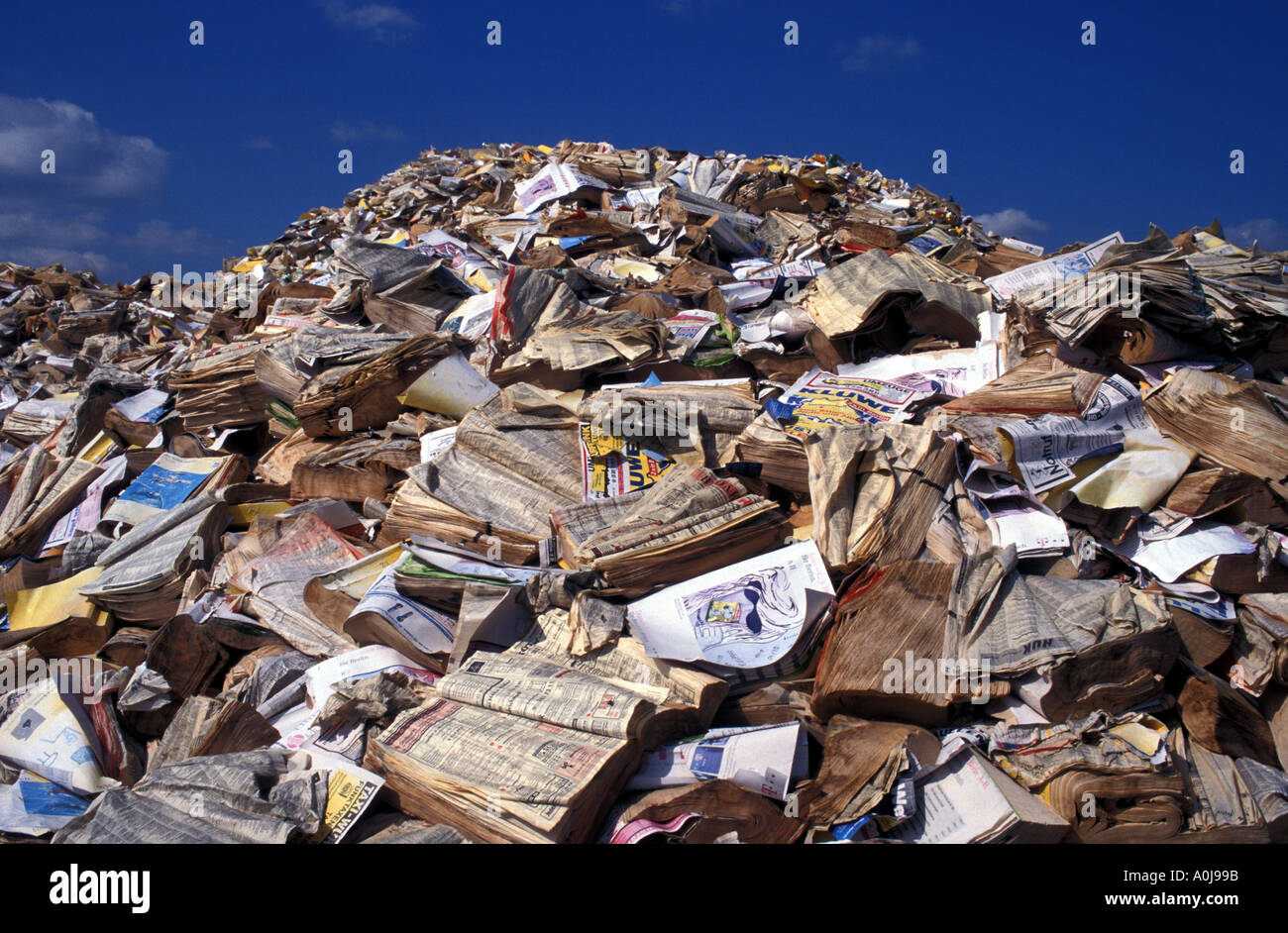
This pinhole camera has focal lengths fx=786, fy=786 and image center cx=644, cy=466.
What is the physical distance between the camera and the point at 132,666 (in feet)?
9.22

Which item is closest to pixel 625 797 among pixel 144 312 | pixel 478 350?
pixel 478 350

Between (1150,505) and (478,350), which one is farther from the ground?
(478,350)

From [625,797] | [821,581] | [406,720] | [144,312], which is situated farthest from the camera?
[144,312]

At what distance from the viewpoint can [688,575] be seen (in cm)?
251

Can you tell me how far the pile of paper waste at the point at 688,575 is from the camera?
78.1 inches

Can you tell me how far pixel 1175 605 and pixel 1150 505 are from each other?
1.46ft

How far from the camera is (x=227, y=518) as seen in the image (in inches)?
133

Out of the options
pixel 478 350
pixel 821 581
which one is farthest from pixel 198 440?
pixel 821 581

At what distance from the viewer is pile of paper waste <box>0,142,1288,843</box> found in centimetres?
198

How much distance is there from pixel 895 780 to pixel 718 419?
1.61m
